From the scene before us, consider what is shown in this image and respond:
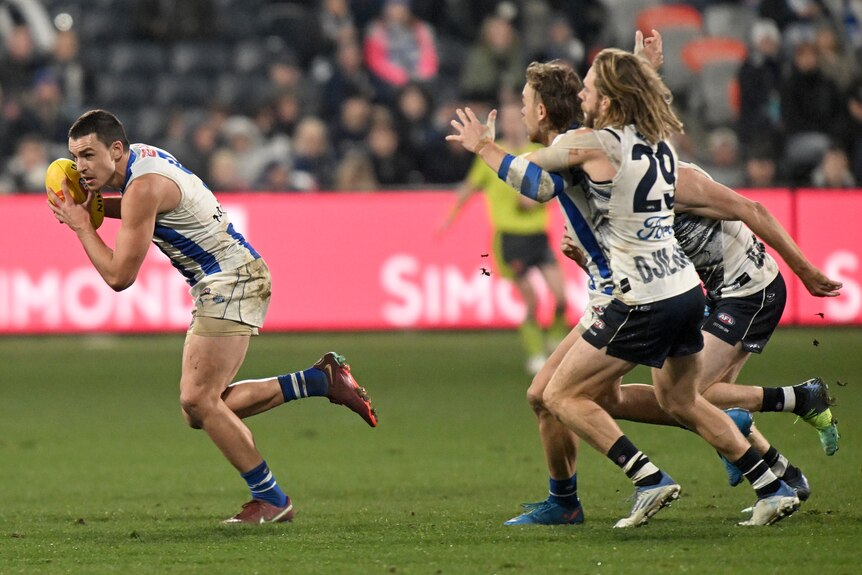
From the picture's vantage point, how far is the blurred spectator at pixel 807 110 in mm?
18422

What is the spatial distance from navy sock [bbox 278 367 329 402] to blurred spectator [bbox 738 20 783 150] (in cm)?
1212

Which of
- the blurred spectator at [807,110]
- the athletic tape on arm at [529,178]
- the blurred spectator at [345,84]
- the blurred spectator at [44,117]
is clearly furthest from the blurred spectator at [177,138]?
the athletic tape on arm at [529,178]

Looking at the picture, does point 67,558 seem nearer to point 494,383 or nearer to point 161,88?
point 494,383

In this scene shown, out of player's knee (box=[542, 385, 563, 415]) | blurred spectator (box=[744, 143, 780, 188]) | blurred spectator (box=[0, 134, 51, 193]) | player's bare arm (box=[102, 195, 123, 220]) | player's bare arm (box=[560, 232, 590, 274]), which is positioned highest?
player's bare arm (box=[102, 195, 123, 220])

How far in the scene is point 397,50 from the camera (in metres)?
19.8

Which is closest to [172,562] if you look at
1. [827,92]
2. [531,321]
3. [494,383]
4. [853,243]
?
[494,383]

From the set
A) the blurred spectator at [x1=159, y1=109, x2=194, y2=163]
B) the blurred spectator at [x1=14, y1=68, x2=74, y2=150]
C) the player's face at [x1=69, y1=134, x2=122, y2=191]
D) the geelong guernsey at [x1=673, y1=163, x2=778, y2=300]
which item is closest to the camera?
the player's face at [x1=69, y1=134, x2=122, y2=191]

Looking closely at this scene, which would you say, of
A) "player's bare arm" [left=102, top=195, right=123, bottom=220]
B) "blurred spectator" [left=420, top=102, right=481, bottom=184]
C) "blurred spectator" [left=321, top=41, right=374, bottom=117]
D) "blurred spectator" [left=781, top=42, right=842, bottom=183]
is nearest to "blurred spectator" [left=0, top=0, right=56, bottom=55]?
"blurred spectator" [left=321, top=41, right=374, bottom=117]

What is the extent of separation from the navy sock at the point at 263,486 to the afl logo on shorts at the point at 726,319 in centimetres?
242

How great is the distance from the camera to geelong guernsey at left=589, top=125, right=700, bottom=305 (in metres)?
6.33

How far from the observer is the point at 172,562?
6078 mm

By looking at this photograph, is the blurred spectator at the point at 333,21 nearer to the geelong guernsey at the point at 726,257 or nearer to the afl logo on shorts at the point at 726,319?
the geelong guernsey at the point at 726,257

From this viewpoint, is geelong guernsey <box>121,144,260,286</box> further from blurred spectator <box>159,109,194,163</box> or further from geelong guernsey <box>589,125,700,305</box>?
blurred spectator <box>159,109,194,163</box>

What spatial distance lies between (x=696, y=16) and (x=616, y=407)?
45.0ft
